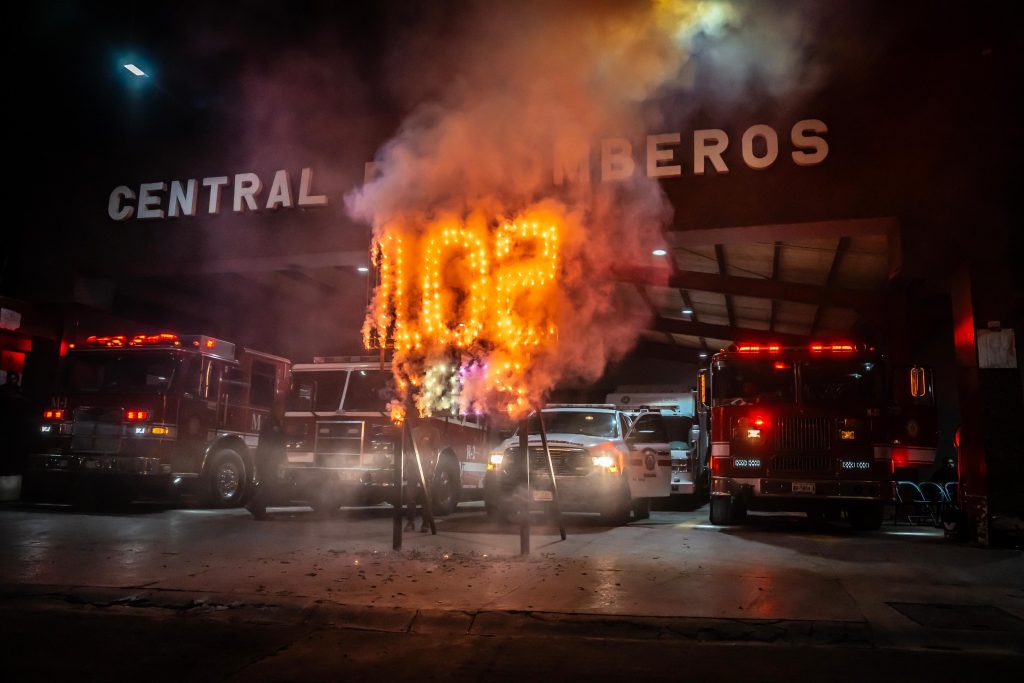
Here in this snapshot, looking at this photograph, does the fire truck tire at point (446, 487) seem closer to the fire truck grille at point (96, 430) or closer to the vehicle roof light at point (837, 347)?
the fire truck grille at point (96, 430)

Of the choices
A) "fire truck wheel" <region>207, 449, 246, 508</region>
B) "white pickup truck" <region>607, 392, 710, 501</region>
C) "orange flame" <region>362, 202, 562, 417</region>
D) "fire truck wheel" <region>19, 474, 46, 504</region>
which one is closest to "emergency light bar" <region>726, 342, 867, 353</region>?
"white pickup truck" <region>607, 392, 710, 501</region>

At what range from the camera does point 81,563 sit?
6.98 m

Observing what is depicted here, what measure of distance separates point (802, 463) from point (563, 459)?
3.48 m

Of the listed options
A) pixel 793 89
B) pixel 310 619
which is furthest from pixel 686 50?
pixel 310 619

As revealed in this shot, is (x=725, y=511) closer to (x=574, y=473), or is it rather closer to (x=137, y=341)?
(x=574, y=473)

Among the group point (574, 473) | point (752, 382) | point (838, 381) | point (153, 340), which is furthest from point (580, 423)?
point (153, 340)

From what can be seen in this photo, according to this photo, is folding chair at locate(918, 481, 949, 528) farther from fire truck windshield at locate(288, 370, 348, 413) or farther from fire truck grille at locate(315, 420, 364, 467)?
fire truck windshield at locate(288, 370, 348, 413)

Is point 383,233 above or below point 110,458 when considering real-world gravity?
above

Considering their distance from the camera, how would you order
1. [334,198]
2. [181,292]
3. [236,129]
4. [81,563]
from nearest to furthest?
[81,563], [334,198], [236,129], [181,292]

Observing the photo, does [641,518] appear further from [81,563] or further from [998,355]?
[81,563]

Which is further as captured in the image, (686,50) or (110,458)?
(110,458)

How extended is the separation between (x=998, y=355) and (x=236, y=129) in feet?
41.9

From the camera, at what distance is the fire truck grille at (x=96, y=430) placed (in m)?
11.7

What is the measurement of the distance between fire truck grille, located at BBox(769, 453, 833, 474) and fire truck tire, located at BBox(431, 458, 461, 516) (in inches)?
207
